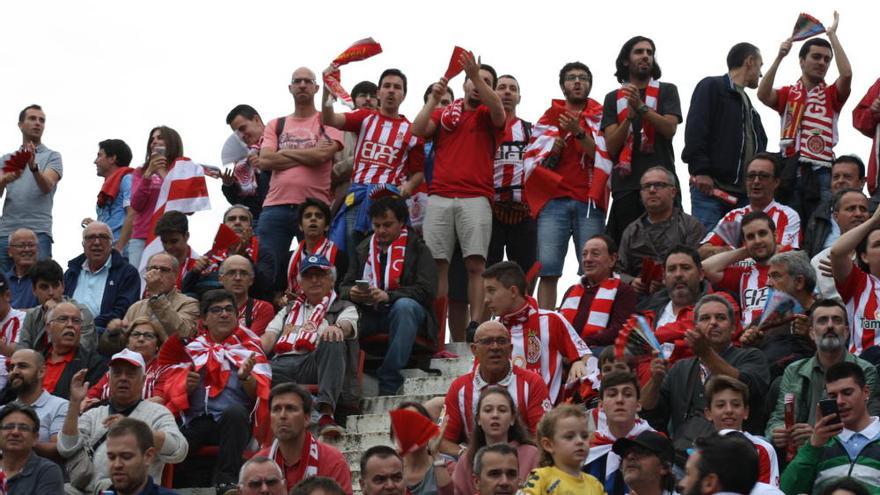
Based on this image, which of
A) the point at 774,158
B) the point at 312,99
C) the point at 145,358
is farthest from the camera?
the point at 312,99

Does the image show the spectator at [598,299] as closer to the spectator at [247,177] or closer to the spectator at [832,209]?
the spectator at [832,209]

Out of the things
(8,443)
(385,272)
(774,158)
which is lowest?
(8,443)

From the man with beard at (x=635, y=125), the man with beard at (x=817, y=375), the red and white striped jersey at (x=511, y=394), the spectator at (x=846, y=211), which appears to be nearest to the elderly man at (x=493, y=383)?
the red and white striped jersey at (x=511, y=394)

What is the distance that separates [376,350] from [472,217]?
147 centimetres

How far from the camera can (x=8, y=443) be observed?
11.7 m

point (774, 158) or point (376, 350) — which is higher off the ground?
point (774, 158)

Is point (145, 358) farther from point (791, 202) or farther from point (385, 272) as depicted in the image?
point (791, 202)

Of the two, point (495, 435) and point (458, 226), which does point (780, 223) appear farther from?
point (495, 435)

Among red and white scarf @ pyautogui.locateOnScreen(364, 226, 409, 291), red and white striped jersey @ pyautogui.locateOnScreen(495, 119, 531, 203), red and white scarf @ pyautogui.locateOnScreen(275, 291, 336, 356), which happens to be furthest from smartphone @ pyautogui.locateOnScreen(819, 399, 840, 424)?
red and white striped jersey @ pyautogui.locateOnScreen(495, 119, 531, 203)

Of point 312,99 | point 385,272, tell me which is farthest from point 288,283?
point 312,99

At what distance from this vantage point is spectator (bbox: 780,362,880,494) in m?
10.3

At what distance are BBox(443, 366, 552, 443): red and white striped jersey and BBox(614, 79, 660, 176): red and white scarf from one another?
12.7ft

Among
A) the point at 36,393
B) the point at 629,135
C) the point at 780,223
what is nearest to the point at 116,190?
the point at 36,393

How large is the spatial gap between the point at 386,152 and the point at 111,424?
4.29 metres
